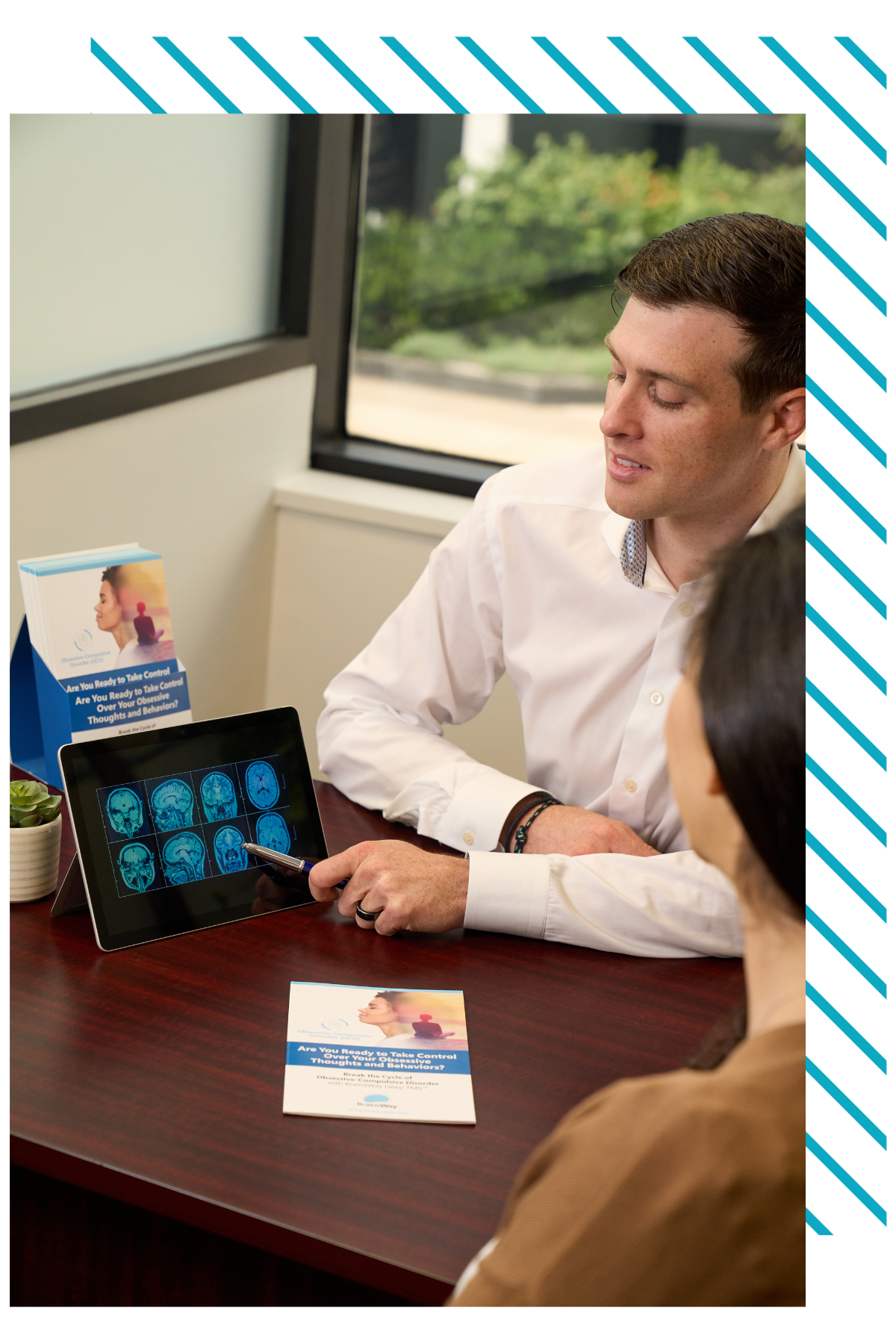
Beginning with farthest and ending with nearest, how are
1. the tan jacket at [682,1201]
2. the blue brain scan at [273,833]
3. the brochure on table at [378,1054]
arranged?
the blue brain scan at [273,833], the brochure on table at [378,1054], the tan jacket at [682,1201]

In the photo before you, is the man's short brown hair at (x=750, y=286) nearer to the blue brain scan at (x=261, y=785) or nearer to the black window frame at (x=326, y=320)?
the blue brain scan at (x=261, y=785)

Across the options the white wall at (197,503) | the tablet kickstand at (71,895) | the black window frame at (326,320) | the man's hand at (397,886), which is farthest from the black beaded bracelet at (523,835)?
the black window frame at (326,320)

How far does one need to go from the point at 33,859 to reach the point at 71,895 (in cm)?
6

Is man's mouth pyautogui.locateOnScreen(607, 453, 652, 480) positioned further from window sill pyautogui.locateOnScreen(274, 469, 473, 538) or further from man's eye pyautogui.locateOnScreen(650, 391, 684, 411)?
window sill pyautogui.locateOnScreen(274, 469, 473, 538)

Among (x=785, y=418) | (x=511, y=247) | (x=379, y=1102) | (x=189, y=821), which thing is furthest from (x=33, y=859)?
(x=511, y=247)

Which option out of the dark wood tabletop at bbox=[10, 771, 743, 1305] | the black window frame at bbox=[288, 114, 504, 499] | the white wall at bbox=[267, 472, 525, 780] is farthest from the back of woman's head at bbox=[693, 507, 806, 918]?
the black window frame at bbox=[288, 114, 504, 499]

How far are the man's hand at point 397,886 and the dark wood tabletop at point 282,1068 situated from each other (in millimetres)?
21

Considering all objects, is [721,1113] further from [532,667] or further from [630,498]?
[532,667]

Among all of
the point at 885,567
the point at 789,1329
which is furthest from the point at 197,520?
the point at 789,1329

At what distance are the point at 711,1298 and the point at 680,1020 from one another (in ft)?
1.80

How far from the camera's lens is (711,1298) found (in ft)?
2.04

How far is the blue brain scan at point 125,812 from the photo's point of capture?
1.23 m

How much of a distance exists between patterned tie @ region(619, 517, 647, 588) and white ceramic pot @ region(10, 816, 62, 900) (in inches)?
30.6

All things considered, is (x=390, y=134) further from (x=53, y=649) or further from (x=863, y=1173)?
(x=863, y=1173)
